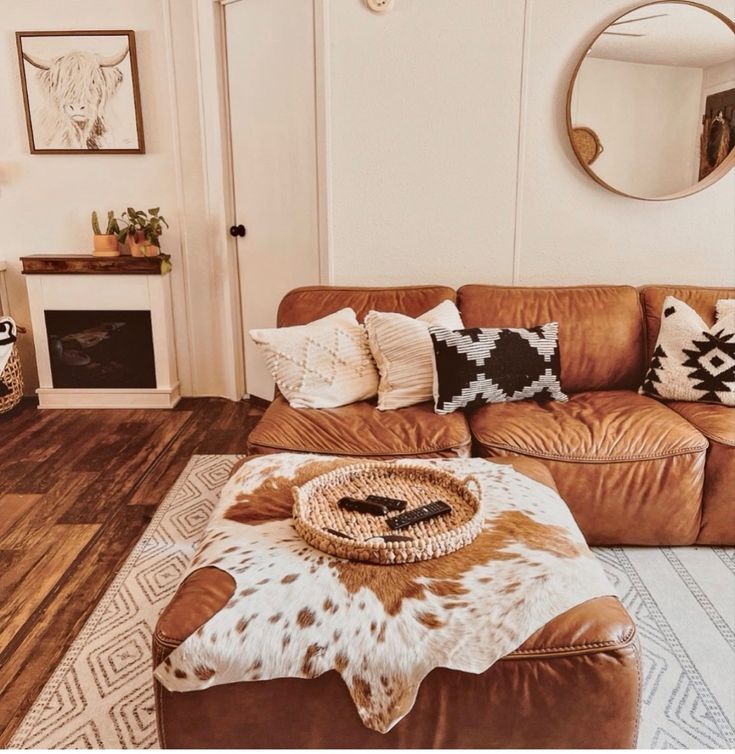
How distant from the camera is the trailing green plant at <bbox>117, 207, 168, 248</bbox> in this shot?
3854mm

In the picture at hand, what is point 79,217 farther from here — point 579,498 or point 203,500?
point 579,498

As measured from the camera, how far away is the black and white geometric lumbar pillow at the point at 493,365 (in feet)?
8.30

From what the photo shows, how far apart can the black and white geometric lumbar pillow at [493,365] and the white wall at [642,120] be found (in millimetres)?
927

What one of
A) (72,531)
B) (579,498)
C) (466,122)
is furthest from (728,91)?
(72,531)

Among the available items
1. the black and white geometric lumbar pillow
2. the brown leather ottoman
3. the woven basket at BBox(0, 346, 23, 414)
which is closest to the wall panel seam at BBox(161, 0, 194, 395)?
the woven basket at BBox(0, 346, 23, 414)

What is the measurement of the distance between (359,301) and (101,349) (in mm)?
1847

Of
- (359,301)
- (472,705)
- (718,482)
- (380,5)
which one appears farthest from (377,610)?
(380,5)

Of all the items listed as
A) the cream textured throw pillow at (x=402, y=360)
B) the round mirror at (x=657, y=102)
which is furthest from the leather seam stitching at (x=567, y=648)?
the round mirror at (x=657, y=102)

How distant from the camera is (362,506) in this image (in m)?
1.71

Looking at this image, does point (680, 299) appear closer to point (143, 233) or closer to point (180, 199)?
point (180, 199)

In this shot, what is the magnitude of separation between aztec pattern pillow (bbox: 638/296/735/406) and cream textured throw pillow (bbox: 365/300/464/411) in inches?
33.4

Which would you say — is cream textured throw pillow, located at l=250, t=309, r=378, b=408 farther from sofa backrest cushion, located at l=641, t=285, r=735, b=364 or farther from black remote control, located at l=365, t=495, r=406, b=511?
sofa backrest cushion, located at l=641, t=285, r=735, b=364

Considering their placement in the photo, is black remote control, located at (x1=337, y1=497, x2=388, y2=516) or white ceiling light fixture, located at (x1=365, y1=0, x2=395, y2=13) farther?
white ceiling light fixture, located at (x1=365, y1=0, x2=395, y2=13)

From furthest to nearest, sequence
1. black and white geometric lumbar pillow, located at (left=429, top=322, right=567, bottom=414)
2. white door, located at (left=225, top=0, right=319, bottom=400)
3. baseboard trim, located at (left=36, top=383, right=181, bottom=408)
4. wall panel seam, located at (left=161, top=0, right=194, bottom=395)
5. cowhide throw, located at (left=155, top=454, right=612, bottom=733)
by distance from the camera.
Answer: baseboard trim, located at (left=36, top=383, right=181, bottom=408)
wall panel seam, located at (left=161, top=0, right=194, bottom=395)
white door, located at (left=225, top=0, right=319, bottom=400)
black and white geometric lumbar pillow, located at (left=429, top=322, right=567, bottom=414)
cowhide throw, located at (left=155, top=454, right=612, bottom=733)
